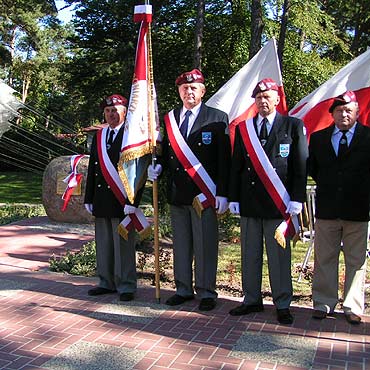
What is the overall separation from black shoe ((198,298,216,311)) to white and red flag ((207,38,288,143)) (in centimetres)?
170

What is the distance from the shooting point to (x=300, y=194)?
4258 millimetres

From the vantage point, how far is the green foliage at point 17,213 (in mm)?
10852

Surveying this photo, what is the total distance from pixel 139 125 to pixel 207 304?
174cm

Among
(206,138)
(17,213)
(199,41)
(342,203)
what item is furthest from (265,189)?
(199,41)

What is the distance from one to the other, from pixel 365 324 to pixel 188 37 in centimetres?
1688

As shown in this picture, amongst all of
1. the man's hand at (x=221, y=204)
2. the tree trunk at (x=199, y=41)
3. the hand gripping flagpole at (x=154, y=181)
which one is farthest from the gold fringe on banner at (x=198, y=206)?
the tree trunk at (x=199, y=41)

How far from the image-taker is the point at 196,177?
4.64 m

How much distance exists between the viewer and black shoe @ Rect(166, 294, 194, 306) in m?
4.85

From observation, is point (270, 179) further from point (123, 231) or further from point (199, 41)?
point (199, 41)

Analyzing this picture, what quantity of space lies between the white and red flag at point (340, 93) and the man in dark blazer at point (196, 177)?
106cm

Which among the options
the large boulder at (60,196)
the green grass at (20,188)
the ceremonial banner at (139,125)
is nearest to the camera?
the ceremonial banner at (139,125)

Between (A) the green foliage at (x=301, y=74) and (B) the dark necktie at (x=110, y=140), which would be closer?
(B) the dark necktie at (x=110, y=140)

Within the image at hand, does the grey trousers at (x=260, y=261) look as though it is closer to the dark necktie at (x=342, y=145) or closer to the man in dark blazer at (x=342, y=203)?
the man in dark blazer at (x=342, y=203)

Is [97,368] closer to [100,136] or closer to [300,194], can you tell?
[300,194]
